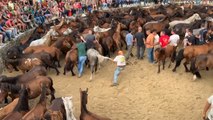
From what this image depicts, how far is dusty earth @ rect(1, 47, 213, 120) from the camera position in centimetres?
1231

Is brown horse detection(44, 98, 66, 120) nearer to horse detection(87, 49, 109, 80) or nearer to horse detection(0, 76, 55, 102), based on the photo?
horse detection(0, 76, 55, 102)

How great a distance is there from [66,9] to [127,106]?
59.1 feet

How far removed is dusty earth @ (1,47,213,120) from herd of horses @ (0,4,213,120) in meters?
0.55

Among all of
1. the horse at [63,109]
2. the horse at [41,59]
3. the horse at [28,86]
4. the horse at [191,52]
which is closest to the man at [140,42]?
the horse at [191,52]

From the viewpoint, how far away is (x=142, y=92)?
1405cm

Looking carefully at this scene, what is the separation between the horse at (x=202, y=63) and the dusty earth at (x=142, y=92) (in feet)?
1.86

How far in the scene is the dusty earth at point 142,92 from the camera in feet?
40.4

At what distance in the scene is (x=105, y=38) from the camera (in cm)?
1838

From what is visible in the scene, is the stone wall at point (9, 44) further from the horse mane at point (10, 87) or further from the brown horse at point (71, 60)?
the horse mane at point (10, 87)

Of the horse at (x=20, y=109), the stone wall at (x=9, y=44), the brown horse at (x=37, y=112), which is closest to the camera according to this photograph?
the brown horse at (x=37, y=112)

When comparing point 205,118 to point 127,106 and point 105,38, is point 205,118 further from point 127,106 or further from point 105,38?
point 105,38

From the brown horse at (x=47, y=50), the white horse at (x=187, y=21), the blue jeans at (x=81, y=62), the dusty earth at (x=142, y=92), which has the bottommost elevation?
the dusty earth at (x=142, y=92)

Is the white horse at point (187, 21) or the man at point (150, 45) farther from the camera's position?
the white horse at point (187, 21)

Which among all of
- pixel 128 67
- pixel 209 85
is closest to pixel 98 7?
pixel 128 67
